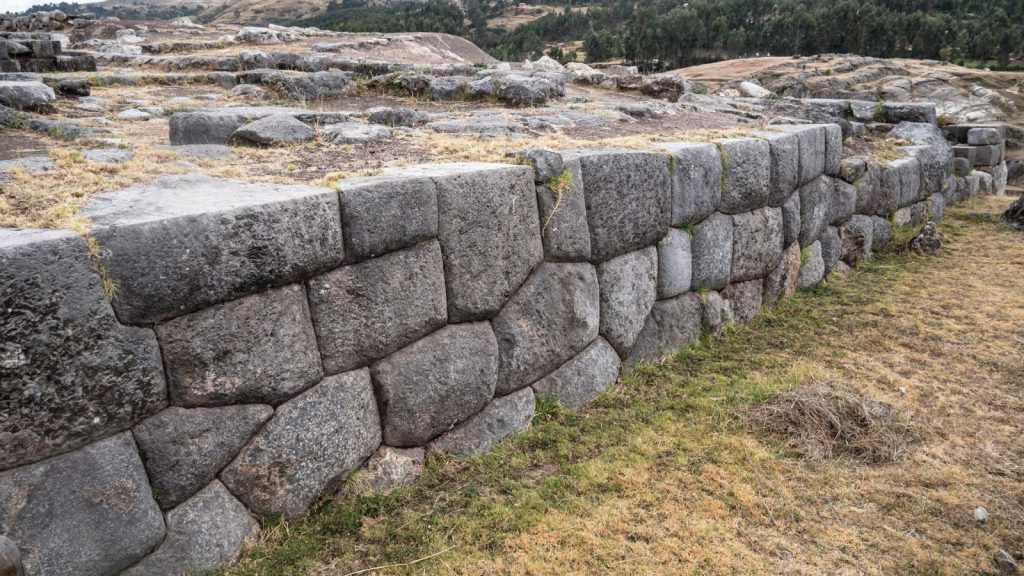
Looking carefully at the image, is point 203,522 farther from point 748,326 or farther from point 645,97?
point 645,97

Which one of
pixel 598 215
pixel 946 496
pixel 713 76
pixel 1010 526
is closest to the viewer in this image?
pixel 1010 526

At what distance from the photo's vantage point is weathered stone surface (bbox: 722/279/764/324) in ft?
21.3

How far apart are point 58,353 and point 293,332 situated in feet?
3.20

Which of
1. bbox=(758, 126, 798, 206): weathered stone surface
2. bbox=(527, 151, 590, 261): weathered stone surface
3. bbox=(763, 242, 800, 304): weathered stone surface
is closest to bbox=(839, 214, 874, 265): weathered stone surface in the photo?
bbox=(763, 242, 800, 304): weathered stone surface

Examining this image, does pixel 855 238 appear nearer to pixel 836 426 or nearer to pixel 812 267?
pixel 812 267

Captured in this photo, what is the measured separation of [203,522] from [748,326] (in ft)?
17.0

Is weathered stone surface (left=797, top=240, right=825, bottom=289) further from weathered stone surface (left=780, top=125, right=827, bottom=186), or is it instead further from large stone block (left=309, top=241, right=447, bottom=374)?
large stone block (left=309, top=241, right=447, bottom=374)

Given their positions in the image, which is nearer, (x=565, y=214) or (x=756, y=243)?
(x=565, y=214)

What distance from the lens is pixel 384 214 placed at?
11.4 feet

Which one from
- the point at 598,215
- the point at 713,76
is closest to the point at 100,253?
the point at 598,215

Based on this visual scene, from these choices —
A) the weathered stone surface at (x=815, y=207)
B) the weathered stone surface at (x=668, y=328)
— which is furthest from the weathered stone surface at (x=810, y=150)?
the weathered stone surface at (x=668, y=328)

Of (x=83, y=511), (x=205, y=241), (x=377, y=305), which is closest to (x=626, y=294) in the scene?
(x=377, y=305)

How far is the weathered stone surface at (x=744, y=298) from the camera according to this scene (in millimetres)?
6496

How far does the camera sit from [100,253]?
256 cm
